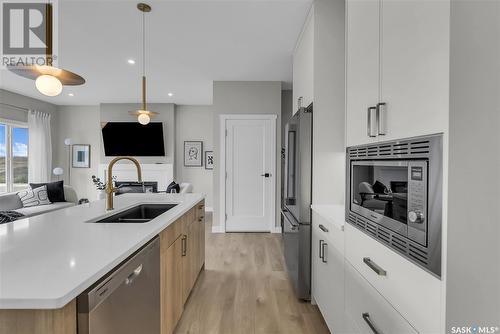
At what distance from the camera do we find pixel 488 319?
70 cm

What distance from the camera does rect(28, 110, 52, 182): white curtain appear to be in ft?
19.6

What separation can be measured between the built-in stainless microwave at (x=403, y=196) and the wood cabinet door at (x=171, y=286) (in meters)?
1.15

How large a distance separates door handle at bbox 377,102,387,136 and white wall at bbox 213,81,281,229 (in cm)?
338

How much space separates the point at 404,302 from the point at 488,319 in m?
0.25

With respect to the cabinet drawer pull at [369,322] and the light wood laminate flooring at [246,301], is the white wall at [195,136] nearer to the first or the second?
the light wood laminate flooring at [246,301]

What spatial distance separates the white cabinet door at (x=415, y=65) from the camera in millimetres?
760

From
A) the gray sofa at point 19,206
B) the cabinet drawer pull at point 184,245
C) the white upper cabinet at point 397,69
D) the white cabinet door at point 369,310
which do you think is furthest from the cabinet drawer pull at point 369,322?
the gray sofa at point 19,206

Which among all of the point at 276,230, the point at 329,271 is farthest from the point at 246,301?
the point at 276,230

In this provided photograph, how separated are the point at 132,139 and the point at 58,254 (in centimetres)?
599

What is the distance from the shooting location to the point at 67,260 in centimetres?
95

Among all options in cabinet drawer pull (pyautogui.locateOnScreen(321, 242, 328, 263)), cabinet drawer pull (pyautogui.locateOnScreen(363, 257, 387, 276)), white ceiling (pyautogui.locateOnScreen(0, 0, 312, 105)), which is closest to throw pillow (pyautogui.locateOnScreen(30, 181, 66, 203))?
white ceiling (pyautogui.locateOnScreen(0, 0, 312, 105))

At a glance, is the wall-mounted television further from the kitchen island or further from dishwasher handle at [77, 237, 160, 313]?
dishwasher handle at [77, 237, 160, 313]

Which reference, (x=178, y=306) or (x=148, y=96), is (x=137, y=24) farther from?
(x=148, y=96)

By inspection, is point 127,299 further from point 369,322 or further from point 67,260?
point 369,322
